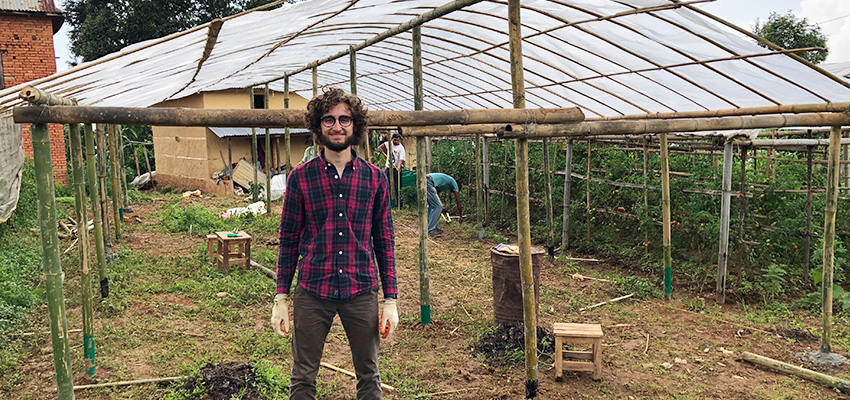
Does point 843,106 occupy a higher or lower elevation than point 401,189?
higher

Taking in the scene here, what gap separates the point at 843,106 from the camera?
15.7 ft

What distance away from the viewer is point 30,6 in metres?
14.9

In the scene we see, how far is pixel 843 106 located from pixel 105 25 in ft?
89.5

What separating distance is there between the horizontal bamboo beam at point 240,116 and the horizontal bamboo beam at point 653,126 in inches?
3.0

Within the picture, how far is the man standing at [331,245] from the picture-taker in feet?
9.59

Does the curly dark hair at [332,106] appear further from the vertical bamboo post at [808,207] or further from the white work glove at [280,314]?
the vertical bamboo post at [808,207]

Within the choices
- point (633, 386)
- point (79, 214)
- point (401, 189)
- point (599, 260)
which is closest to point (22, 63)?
point (401, 189)

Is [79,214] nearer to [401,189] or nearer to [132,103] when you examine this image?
[132,103]

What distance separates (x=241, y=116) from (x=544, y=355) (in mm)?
3351

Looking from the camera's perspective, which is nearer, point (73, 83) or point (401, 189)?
point (73, 83)

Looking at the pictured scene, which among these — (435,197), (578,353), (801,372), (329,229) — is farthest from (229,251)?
(801,372)

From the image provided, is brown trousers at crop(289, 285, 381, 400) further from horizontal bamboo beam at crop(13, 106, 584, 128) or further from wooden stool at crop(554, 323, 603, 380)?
wooden stool at crop(554, 323, 603, 380)

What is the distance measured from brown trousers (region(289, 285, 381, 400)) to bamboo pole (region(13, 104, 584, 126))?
1077 millimetres

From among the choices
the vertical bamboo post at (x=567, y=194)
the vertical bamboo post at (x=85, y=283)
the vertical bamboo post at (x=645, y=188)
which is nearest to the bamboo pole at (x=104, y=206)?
the vertical bamboo post at (x=85, y=283)
